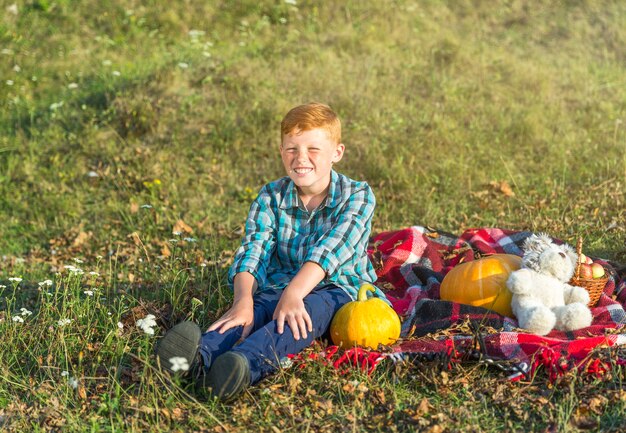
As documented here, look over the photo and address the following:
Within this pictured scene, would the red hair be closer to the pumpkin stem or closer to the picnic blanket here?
the pumpkin stem

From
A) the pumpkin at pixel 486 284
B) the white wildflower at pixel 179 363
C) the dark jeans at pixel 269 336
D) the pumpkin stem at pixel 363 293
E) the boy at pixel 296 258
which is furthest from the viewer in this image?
the pumpkin at pixel 486 284

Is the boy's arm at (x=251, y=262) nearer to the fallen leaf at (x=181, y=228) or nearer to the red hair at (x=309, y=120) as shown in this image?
the red hair at (x=309, y=120)

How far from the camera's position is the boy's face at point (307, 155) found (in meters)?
4.47

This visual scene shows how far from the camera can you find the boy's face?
14.7ft

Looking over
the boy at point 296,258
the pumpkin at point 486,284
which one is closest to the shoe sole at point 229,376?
the boy at point 296,258

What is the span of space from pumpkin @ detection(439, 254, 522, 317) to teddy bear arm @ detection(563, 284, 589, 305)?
0.32m

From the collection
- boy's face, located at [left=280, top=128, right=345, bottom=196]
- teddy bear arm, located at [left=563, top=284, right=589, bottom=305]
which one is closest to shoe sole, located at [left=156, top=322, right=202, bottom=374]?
boy's face, located at [left=280, top=128, right=345, bottom=196]

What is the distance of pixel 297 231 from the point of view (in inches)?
186

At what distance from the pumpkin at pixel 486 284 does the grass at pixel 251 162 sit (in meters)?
0.70

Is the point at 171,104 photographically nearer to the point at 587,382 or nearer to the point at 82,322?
the point at 82,322

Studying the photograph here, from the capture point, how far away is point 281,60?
932cm

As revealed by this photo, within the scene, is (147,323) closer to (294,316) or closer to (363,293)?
(294,316)

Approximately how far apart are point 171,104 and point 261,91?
993 millimetres

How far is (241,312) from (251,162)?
4006mm
